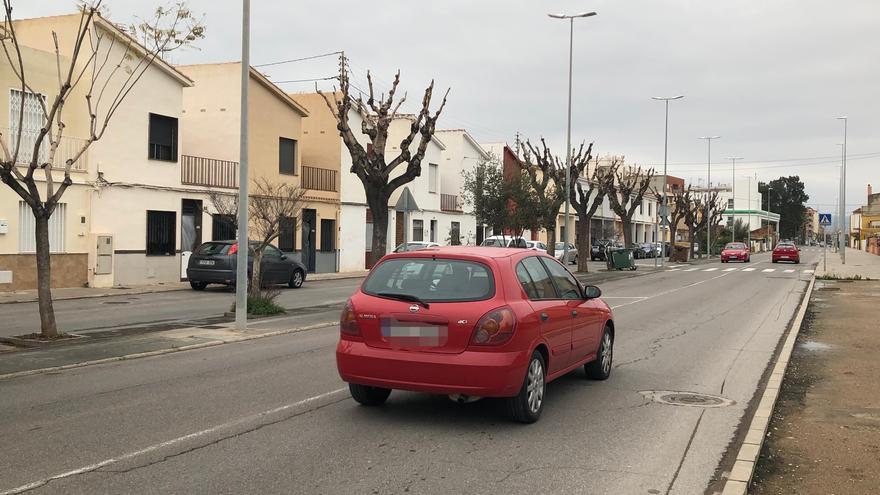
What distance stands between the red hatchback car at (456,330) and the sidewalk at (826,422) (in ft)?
6.38

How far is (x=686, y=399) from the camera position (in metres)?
7.89

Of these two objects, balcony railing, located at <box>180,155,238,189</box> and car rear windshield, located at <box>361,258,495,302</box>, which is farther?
balcony railing, located at <box>180,155,238,189</box>

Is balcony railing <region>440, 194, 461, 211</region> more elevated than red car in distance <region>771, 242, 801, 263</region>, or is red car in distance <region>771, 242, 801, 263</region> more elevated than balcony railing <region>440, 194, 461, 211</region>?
balcony railing <region>440, 194, 461, 211</region>

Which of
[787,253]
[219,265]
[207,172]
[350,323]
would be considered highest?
[207,172]

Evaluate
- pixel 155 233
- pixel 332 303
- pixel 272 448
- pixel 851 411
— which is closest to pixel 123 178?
pixel 155 233

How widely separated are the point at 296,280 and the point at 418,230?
58.1ft

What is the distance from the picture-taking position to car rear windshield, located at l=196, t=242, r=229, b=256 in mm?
22281

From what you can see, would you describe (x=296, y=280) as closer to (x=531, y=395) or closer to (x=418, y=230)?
(x=418, y=230)

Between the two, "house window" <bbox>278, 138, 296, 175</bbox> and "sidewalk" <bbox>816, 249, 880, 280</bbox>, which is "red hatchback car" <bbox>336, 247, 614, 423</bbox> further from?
"sidewalk" <bbox>816, 249, 880, 280</bbox>

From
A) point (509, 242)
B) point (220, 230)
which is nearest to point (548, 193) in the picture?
point (509, 242)

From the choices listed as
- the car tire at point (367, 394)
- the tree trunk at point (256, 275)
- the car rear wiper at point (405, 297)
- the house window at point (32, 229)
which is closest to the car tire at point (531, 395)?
the car rear wiper at point (405, 297)

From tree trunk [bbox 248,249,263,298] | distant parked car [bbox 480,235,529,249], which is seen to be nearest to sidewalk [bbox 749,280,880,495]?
tree trunk [bbox 248,249,263,298]

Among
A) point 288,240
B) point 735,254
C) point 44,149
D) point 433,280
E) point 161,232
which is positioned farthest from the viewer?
point 735,254

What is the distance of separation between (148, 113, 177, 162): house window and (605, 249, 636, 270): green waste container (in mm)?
22074
